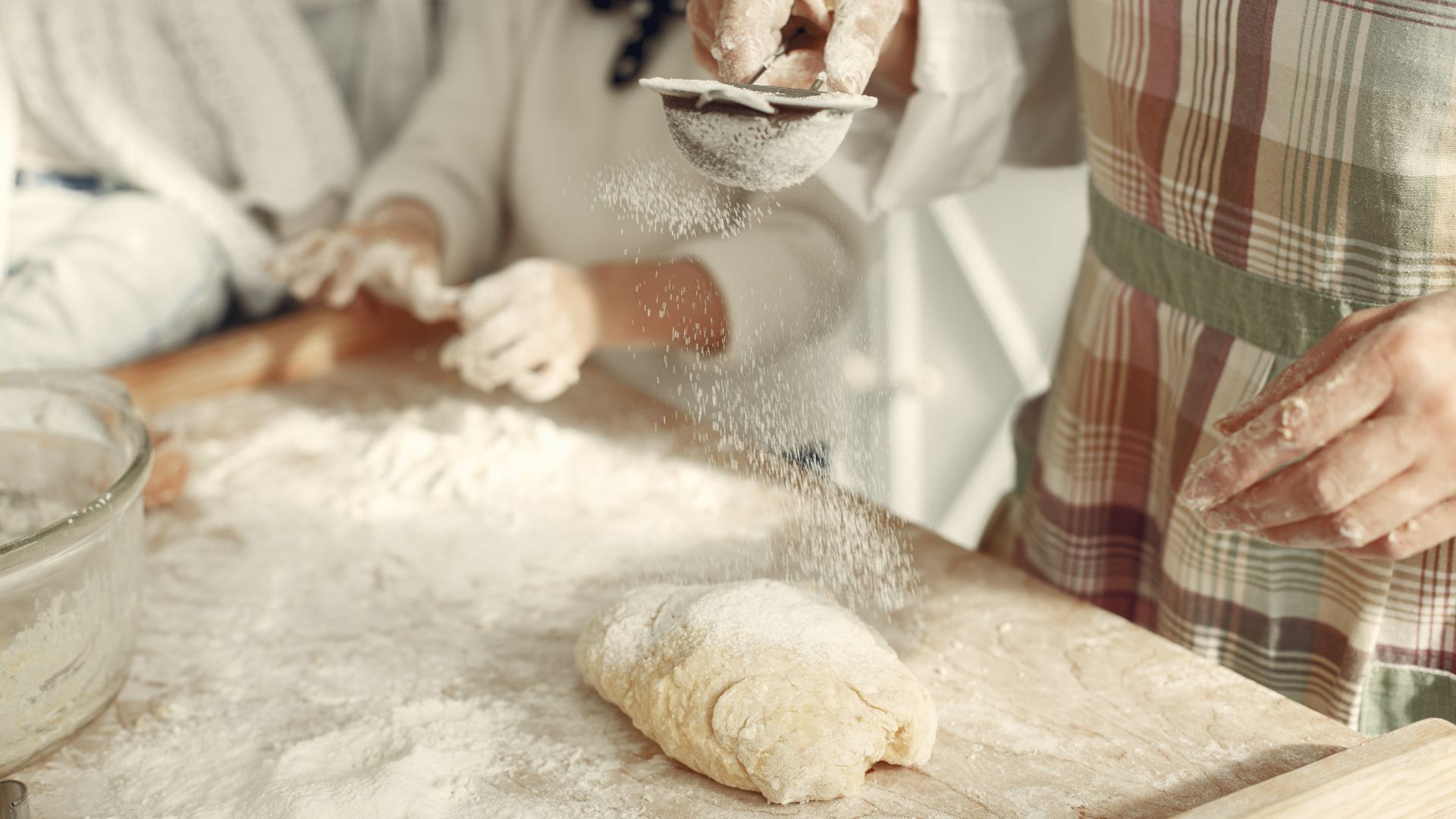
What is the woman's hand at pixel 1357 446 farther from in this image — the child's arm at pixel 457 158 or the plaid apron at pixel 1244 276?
the child's arm at pixel 457 158

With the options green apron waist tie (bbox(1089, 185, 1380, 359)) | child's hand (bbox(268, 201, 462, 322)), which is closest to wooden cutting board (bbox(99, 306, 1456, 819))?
green apron waist tie (bbox(1089, 185, 1380, 359))

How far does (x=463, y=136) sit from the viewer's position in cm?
146

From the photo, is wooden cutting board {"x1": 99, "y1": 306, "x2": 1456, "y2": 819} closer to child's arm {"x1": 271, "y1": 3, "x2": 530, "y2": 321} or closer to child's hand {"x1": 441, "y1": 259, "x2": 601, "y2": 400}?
child's hand {"x1": 441, "y1": 259, "x2": 601, "y2": 400}

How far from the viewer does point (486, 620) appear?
83 cm

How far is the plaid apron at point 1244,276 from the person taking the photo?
2.23 feet

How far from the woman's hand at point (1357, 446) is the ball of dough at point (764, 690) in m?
0.21

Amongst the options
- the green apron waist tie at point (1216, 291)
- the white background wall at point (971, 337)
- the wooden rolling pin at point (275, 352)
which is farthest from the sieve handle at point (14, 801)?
the white background wall at point (971, 337)

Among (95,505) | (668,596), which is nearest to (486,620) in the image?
(668,596)

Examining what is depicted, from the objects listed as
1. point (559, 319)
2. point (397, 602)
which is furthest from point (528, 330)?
point (397, 602)

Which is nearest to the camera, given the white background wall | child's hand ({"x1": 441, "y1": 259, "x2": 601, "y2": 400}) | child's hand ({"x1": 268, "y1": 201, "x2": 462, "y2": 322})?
child's hand ({"x1": 441, "y1": 259, "x2": 601, "y2": 400})

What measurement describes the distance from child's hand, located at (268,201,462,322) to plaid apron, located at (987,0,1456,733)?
2.21 ft

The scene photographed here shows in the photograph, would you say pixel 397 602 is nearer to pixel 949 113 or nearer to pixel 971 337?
pixel 949 113

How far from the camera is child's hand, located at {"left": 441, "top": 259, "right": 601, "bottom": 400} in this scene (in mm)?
1124

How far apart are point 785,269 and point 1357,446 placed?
58cm
